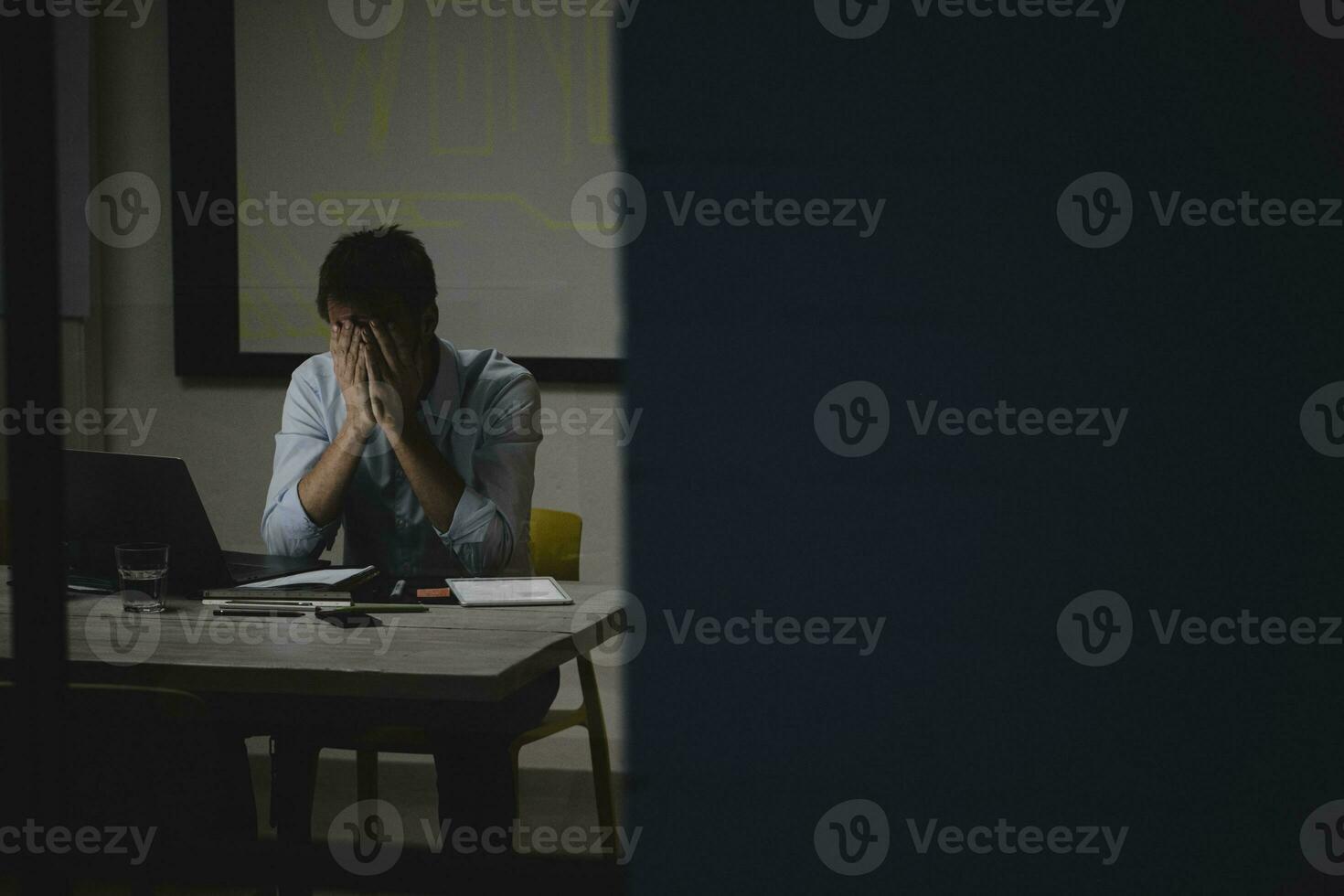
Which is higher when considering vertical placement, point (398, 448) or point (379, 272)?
point (379, 272)

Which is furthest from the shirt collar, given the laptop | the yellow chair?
the laptop

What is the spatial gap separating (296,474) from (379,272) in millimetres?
436

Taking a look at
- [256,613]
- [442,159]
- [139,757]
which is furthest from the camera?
[442,159]

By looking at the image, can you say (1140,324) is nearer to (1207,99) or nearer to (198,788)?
(1207,99)

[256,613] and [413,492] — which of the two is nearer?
[256,613]

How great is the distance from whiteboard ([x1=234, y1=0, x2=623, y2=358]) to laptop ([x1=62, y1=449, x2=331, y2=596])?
46.8 inches

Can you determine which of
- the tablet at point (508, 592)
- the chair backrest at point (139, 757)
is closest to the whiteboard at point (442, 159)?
the tablet at point (508, 592)

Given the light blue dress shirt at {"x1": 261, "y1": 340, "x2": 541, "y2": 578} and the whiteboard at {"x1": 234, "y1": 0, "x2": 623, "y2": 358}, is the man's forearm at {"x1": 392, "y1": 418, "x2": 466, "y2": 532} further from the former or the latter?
the whiteboard at {"x1": 234, "y1": 0, "x2": 623, "y2": 358}

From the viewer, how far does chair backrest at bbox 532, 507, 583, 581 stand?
2.25m

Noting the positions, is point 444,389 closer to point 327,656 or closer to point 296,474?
point 296,474

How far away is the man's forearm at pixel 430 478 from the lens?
199 cm

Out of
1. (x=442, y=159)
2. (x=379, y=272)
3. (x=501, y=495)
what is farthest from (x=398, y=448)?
(x=442, y=159)

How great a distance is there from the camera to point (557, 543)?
90.8 inches

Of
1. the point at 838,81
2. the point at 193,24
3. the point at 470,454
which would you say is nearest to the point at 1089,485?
the point at 838,81
